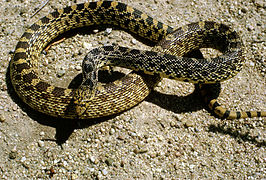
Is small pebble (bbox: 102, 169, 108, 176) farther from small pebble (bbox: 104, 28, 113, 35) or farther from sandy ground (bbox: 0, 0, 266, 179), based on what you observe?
small pebble (bbox: 104, 28, 113, 35)

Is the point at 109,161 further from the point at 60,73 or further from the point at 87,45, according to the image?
the point at 87,45

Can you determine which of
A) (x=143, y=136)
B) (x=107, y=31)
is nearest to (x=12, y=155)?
(x=143, y=136)

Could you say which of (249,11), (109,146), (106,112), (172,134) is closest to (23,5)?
(106,112)

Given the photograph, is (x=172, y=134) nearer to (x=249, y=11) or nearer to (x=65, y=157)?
(x=65, y=157)

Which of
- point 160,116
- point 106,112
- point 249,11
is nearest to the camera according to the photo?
point 106,112

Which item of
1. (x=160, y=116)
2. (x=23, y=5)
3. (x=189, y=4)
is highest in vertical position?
(x=189, y=4)

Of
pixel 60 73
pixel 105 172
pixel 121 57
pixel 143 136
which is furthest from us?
pixel 60 73

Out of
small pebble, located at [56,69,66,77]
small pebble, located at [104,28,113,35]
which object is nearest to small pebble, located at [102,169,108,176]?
small pebble, located at [56,69,66,77]
